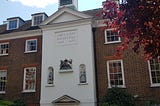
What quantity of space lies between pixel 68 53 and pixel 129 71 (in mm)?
4921

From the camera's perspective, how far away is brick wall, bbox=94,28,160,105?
1591cm

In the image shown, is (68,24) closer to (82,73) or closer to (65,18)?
(65,18)

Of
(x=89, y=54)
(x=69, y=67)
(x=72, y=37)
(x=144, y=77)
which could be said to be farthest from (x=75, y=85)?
(x=144, y=77)

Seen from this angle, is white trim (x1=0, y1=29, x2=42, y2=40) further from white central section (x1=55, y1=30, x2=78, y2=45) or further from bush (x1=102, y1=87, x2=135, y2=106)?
bush (x1=102, y1=87, x2=135, y2=106)

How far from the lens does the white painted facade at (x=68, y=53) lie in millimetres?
16953

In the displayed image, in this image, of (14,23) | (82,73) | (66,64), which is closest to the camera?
(82,73)

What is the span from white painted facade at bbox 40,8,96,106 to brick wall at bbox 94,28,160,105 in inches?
23.5

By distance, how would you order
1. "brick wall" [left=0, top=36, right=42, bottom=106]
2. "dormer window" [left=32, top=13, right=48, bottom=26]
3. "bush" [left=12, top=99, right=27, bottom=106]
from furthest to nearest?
"dormer window" [left=32, top=13, right=48, bottom=26], "brick wall" [left=0, top=36, right=42, bottom=106], "bush" [left=12, top=99, right=27, bottom=106]

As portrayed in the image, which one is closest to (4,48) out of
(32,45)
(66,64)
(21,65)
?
(21,65)

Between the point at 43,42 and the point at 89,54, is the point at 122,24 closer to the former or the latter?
the point at 89,54

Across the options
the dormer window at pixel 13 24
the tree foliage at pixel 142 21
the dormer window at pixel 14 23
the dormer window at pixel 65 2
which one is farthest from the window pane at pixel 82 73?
the tree foliage at pixel 142 21

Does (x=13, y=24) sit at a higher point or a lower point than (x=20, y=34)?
higher

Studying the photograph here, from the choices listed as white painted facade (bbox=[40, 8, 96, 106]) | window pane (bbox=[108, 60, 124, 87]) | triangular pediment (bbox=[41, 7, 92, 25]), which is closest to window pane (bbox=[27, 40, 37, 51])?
white painted facade (bbox=[40, 8, 96, 106])

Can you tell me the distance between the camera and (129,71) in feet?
54.4
